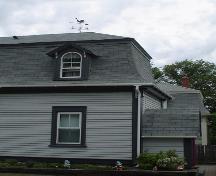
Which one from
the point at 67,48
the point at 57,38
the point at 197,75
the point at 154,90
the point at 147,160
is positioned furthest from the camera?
the point at 197,75

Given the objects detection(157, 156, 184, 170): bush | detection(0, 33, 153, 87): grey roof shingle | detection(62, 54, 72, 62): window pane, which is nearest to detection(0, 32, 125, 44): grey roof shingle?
detection(0, 33, 153, 87): grey roof shingle

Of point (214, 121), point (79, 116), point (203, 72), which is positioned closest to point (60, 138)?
point (79, 116)

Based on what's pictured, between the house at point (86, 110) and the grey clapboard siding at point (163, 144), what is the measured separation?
1.7 inches

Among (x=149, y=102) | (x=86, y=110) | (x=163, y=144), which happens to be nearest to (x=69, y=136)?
(x=86, y=110)

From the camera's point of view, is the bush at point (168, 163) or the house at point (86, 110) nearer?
the bush at point (168, 163)

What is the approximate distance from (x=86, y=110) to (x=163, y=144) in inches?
146

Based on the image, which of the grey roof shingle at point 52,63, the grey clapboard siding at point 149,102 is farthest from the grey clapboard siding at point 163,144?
the grey roof shingle at point 52,63

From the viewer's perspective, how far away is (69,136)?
2133 cm

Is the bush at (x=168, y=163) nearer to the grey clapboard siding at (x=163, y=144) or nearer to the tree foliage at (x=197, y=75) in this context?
the grey clapboard siding at (x=163, y=144)

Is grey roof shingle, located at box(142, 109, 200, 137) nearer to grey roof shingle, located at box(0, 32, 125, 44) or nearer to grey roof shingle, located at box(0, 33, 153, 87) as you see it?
grey roof shingle, located at box(0, 33, 153, 87)

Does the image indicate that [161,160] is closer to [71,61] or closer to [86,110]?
[86,110]

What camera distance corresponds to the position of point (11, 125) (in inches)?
869

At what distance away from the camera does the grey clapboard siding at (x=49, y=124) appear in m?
20.5

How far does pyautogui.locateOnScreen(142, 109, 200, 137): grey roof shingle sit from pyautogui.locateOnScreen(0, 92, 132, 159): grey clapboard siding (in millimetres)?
1122
